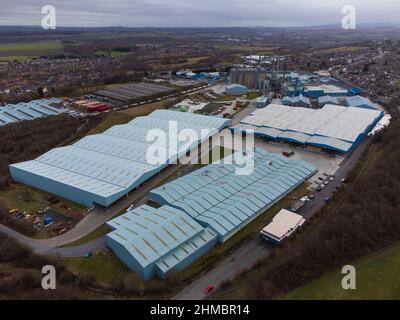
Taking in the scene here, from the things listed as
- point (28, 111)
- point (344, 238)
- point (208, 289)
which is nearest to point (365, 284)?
point (344, 238)

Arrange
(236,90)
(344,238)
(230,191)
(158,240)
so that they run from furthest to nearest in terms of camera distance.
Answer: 1. (236,90)
2. (230,191)
3. (344,238)
4. (158,240)

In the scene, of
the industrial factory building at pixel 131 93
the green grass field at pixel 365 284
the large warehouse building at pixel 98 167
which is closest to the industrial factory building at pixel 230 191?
the large warehouse building at pixel 98 167

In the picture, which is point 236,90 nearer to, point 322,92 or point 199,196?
point 322,92

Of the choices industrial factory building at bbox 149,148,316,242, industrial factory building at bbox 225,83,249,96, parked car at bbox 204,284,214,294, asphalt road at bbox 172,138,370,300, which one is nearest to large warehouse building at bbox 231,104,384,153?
industrial factory building at bbox 149,148,316,242

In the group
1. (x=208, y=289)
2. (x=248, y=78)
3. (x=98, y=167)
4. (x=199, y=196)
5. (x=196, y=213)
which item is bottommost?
(x=208, y=289)

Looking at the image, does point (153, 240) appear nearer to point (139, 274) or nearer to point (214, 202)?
point (139, 274)
